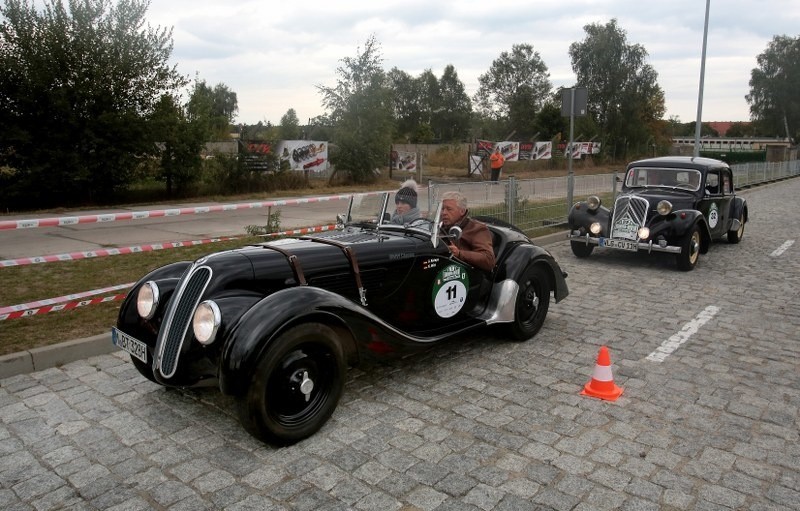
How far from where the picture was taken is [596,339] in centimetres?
606

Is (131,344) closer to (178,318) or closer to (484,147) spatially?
(178,318)

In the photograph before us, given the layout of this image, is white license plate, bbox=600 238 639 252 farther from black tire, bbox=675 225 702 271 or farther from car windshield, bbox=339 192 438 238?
car windshield, bbox=339 192 438 238

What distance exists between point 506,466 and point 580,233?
24.0 ft

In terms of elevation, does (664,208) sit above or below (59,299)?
above

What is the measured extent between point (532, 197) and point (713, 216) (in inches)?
130

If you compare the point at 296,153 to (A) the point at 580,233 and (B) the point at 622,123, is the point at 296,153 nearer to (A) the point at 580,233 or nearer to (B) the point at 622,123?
(A) the point at 580,233

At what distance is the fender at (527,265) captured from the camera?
5.77 m

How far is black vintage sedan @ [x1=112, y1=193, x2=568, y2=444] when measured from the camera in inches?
145

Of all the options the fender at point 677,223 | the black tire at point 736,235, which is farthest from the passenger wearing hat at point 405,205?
the black tire at point 736,235

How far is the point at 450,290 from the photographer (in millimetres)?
5227

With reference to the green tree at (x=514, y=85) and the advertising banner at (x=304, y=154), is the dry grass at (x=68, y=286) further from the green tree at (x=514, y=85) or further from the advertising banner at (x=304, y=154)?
the green tree at (x=514, y=85)

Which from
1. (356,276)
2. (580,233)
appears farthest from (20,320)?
(580,233)

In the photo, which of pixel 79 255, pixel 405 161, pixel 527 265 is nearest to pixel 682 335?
pixel 527 265

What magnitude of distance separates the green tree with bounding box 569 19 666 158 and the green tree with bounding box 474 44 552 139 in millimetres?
7887
